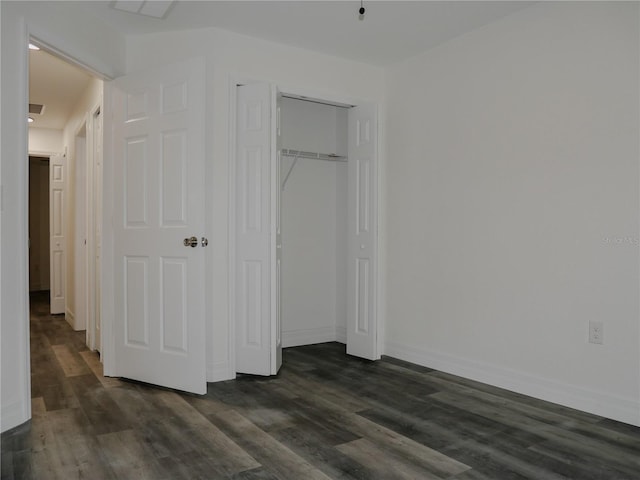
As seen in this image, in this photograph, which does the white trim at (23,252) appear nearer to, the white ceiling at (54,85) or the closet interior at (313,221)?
the white ceiling at (54,85)

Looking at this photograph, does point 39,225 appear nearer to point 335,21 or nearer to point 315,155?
point 315,155

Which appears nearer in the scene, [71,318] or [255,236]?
[255,236]

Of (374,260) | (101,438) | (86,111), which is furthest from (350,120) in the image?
(101,438)

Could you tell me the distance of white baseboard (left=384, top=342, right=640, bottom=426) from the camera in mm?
2826

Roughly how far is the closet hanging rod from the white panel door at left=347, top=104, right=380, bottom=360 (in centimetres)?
49

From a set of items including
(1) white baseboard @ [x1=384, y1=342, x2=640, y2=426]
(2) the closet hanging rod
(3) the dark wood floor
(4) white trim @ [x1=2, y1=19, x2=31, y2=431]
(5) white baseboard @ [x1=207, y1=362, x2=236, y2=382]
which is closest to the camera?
(3) the dark wood floor

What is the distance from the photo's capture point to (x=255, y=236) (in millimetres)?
3783

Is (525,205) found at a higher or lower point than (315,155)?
lower

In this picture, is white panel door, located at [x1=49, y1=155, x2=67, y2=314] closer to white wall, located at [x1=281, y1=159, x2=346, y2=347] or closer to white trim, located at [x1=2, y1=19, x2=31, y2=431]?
white wall, located at [x1=281, y1=159, x2=346, y2=347]

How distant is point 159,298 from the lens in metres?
3.42

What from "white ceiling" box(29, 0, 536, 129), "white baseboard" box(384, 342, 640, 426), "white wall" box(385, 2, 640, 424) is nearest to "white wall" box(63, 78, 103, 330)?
"white ceiling" box(29, 0, 536, 129)

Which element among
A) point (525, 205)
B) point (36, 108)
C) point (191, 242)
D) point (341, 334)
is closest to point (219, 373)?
point (191, 242)

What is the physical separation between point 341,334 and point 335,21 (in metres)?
2.94

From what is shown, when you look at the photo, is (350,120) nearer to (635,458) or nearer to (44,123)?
(635,458)
